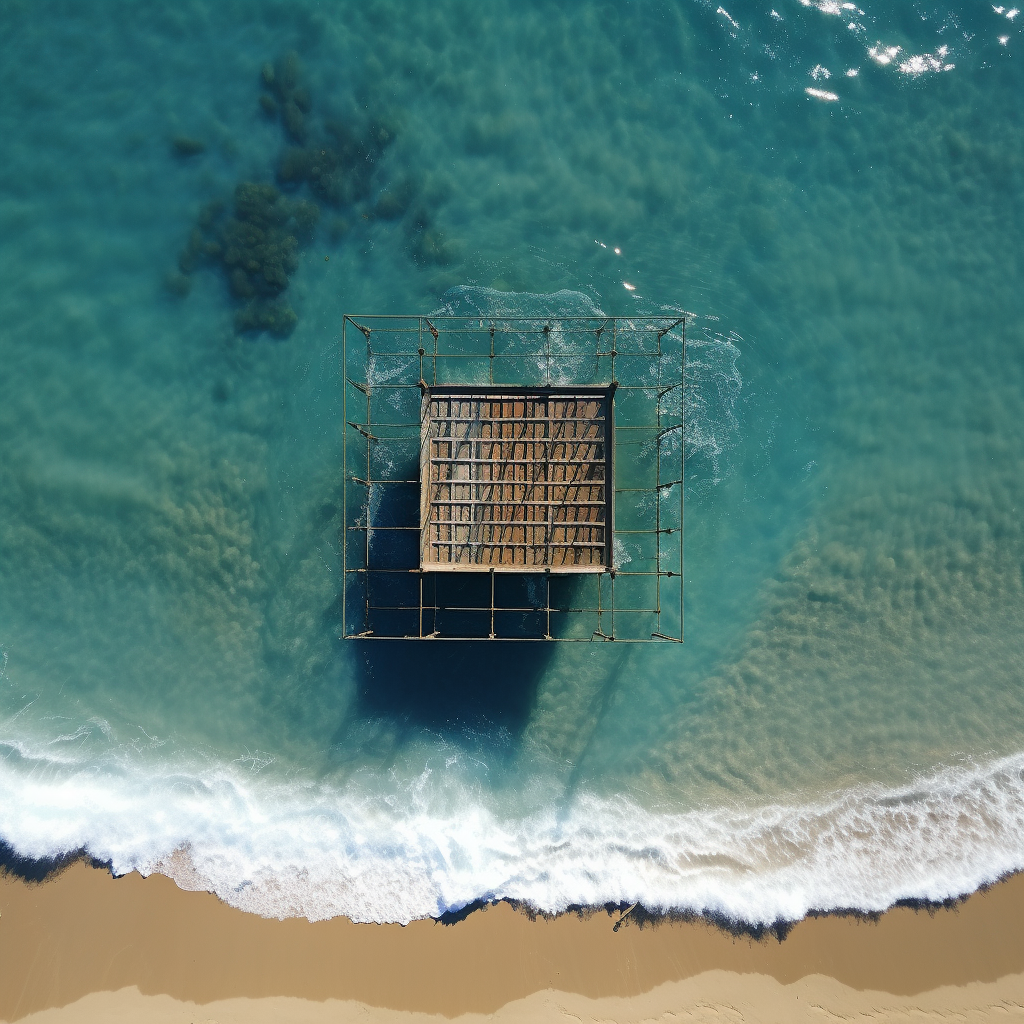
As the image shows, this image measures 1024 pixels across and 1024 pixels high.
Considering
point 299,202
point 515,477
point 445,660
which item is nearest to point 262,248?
point 299,202

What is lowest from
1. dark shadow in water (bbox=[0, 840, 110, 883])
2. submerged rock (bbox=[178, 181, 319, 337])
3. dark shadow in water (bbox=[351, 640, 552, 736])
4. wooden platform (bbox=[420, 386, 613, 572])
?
dark shadow in water (bbox=[0, 840, 110, 883])

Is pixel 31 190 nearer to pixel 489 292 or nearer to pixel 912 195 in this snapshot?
pixel 489 292

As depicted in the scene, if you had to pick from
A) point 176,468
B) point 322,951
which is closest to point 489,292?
point 176,468

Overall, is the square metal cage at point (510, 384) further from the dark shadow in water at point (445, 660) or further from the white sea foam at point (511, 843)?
the white sea foam at point (511, 843)

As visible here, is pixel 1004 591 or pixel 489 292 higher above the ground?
pixel 489 292

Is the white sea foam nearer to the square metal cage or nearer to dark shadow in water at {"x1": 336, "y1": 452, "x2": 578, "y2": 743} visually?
dark shadow in water at {"x1": 336, "y1": 452, "x2": 578, "y2": 743}

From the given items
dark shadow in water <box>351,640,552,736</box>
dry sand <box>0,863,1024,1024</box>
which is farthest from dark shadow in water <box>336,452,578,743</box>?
dry sand <box>0,863,1024,1024</box>
